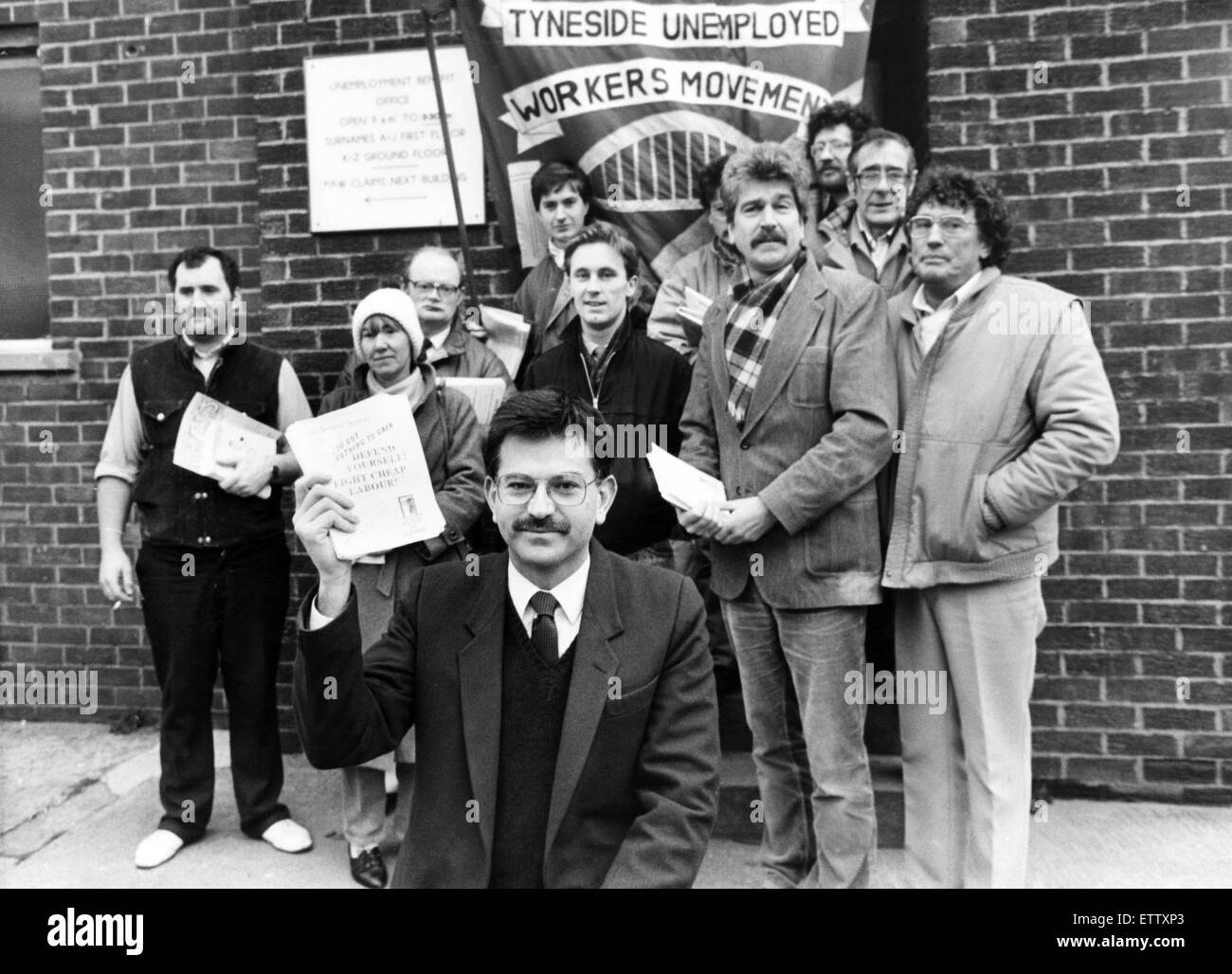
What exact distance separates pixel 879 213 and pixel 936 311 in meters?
0.67

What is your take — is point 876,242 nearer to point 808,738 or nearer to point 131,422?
point 808,738

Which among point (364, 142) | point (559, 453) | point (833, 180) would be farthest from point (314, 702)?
point (364, 142)

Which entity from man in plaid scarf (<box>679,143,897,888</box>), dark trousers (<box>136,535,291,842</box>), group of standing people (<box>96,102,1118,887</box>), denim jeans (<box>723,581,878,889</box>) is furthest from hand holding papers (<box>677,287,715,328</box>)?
dark trousers (<box>136,535,291,842</box>)

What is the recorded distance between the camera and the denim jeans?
3453 millimetres

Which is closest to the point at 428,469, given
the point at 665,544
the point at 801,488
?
the point at 665,544

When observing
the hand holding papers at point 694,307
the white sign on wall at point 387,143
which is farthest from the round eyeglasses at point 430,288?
the hand holding papers at point 694,307

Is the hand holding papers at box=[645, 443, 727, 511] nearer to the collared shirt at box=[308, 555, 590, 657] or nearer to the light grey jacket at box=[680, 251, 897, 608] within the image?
the light grey jacket at box=[680, 251, 897, 608]

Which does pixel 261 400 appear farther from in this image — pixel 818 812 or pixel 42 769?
pixel 818 812

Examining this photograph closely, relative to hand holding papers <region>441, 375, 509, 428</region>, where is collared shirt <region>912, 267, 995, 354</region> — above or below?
above

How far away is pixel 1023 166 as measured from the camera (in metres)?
4.39

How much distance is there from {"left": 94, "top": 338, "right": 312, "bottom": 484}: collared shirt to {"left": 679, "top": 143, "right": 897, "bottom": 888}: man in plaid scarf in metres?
1.64

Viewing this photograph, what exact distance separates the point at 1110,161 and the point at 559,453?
3072 mm

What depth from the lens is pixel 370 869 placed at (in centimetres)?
395
